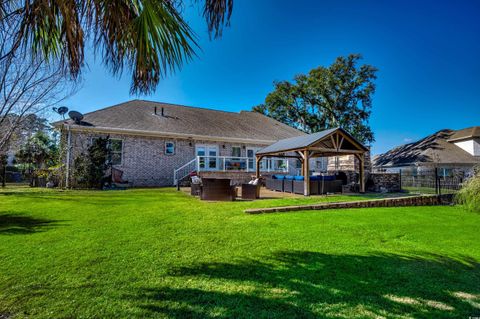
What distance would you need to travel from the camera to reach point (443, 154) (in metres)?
26.1

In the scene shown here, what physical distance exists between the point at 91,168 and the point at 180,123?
7.11 m

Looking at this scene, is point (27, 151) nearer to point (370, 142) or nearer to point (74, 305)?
point (74, 305)

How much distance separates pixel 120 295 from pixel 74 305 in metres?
0.40

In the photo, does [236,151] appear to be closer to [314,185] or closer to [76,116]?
[314,185]

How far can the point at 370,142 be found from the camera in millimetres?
33812

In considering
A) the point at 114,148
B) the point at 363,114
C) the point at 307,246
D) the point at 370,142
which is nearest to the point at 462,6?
the point at 307,246

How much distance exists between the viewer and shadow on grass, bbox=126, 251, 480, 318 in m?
2.33

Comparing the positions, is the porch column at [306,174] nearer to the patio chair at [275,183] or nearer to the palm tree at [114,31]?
the patio chair at [275,183]

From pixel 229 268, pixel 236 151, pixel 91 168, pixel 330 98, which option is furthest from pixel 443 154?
pixel 91 168

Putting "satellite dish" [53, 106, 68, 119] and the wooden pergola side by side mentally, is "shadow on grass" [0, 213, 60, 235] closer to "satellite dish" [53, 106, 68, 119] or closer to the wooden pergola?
"satellite dish" [53, 106, 68, 119]

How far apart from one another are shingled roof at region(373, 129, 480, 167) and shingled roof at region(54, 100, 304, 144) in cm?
1437

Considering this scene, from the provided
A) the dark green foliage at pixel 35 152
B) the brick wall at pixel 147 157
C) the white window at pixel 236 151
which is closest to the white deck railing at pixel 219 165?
the brick wall at pixel 147 157

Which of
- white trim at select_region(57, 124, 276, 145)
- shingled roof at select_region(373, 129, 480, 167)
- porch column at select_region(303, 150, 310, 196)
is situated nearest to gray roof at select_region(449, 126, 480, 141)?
shingled roof at select_region(373, 129, 480, 167)

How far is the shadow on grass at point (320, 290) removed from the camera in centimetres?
233
